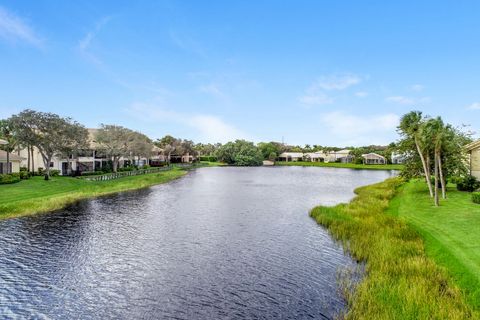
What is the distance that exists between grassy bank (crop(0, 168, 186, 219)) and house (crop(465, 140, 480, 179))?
55275 mm

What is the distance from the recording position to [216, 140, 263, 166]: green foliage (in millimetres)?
170875

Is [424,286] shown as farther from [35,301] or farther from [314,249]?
[35,301]

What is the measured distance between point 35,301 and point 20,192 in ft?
122

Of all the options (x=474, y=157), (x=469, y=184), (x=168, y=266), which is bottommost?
(x=168, y=266)

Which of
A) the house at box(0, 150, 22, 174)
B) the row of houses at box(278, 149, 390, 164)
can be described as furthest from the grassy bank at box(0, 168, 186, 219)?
the row of houses at box(278, 149, 390, 164)

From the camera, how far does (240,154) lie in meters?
172

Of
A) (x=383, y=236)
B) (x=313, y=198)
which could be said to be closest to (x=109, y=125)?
(x=313, y=198)

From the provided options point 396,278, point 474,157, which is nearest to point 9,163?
point 396,278

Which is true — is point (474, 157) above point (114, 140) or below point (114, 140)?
below

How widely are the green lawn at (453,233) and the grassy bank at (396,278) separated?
1.84 feet

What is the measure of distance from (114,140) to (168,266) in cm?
7503

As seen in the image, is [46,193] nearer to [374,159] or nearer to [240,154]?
[240,154]

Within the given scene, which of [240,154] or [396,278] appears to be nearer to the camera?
[396,278]

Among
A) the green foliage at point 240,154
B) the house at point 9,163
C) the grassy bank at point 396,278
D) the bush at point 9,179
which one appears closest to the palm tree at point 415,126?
the grassy bank at point 396,278
